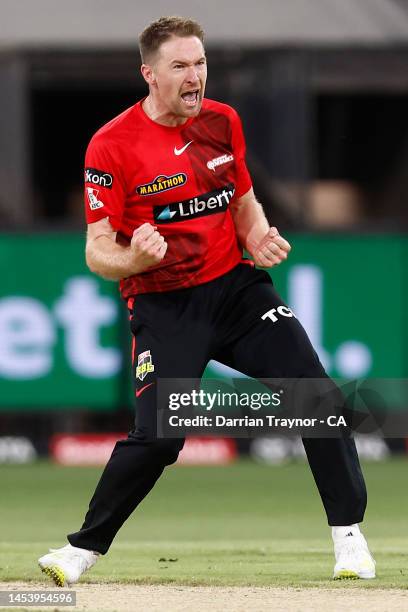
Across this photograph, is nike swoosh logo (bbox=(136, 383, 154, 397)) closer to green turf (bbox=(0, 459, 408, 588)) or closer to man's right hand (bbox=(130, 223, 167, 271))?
man's right hand (bbox=(130, 223, 167, 271))

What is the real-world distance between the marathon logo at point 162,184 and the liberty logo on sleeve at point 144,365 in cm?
62

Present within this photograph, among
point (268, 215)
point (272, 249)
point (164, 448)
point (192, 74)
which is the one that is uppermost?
point (192, 74)

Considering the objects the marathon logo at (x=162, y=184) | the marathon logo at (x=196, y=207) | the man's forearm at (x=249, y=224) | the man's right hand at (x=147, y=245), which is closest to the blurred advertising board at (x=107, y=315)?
the man's forearm at (x=249, y=224)

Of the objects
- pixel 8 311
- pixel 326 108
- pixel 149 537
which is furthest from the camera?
pixel 326 108

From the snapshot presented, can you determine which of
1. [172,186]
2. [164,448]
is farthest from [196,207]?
[164,448]

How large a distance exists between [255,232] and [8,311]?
6.09 meters

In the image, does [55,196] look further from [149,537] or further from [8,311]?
[149,537]

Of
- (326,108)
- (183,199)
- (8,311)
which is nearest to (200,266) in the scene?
(183,199)

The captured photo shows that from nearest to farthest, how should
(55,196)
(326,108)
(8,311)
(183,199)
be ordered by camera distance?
(183,199) → (8,311) → (326,108) → (55,196)

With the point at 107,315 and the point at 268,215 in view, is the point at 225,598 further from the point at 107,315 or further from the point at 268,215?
the point at 268,215

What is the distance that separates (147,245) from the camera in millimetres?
5668

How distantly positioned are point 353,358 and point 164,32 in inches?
258

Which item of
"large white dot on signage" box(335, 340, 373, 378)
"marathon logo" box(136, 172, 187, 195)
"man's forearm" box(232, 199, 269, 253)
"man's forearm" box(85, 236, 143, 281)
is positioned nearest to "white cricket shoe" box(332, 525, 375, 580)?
"man's forearm" box(232, 199, 269, 253)

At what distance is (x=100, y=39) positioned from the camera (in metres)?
13.5
